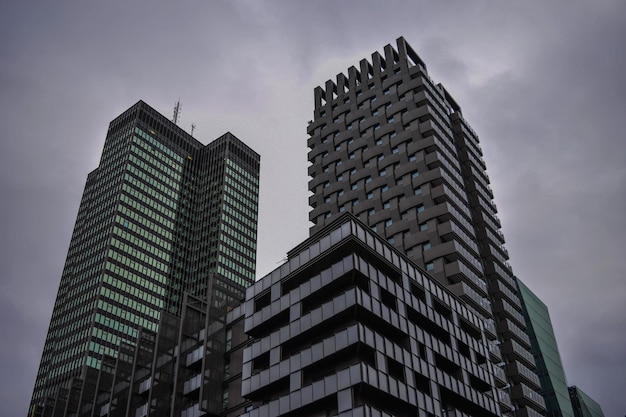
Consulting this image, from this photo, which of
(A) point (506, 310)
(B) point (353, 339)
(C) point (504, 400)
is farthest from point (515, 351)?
(B) point (353, 339)

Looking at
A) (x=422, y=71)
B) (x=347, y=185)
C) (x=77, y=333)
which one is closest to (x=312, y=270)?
(x=347, y=185)

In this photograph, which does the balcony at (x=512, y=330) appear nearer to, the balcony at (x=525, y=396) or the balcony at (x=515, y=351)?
the balcony at (x=515, y=351)

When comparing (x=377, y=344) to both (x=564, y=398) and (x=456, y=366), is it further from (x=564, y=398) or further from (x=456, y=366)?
(x=564, y=398)

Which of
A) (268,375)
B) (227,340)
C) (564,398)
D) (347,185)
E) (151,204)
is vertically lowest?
(268,375)

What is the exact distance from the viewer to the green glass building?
4641 inches

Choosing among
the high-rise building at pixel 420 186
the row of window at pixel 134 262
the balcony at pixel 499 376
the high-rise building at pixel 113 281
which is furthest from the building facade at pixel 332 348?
the row of window at pixel 134 262

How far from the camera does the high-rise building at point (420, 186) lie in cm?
9019

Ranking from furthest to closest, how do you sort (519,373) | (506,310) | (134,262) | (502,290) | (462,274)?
(134,262)
(502,290)
(506,310)
(519,373)
(462,274)

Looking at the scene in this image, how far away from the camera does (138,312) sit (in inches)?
6939

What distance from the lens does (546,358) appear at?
126500 millimetres

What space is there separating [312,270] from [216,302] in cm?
1563

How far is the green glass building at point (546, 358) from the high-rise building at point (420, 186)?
22.5 meters

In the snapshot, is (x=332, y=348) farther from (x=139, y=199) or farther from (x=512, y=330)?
(x=139, y=199)

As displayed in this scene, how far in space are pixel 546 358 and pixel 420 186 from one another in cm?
5381
